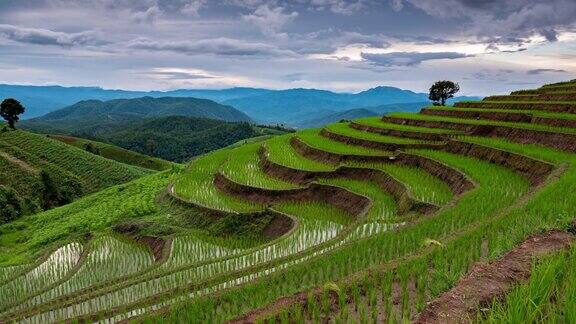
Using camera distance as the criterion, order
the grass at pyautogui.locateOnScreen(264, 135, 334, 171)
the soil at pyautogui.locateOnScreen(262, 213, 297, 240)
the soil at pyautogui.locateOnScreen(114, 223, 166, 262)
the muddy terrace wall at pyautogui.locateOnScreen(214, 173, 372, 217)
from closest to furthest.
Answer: the soil at pyautogui.locateOnScreen(262, 213, 297, 240) → the soil at pyautogui.locateOnScreen(114, 223, 166, 262) → the muddy terrace wall at pyautogui.locateOnScreen(214, 173, 372, 217) → the grass at pyautogui.locateOnScreen(264, 135, 334, 171)

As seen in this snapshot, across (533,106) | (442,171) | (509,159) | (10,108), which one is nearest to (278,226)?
(442,171)

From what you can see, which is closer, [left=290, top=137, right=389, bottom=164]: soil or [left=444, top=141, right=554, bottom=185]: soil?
[left=444, top=141, right=554, bottom=185]: soil

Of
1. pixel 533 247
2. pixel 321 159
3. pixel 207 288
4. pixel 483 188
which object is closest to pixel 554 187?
pixel 483 188

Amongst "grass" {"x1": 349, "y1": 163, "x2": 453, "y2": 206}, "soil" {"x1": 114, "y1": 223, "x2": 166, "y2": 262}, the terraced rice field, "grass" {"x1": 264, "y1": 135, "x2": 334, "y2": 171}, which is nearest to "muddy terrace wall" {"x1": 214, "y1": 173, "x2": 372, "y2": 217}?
the terraced rice field

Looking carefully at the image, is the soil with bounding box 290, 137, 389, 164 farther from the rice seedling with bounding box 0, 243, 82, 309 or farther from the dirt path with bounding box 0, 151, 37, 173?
the dirt path with bounding box 0, 151, 37, 173

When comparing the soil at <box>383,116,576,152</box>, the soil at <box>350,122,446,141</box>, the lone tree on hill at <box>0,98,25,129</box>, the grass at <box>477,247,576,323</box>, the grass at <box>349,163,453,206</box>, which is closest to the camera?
the grass at <box>477,247,576,323</box>

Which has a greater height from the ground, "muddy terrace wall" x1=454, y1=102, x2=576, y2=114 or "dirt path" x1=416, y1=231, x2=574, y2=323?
"muddy terrace wall" x1=454, y1=102, x2=576, y2=114

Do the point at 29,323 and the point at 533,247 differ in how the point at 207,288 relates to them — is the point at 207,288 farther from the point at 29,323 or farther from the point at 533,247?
the point at 533,247
